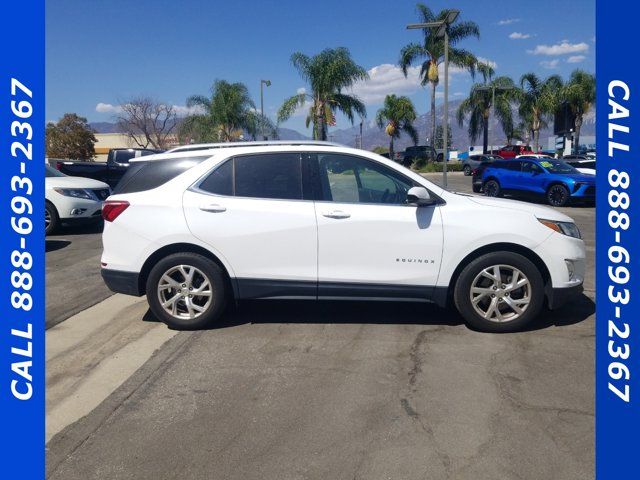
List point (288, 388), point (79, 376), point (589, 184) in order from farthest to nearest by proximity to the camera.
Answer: point (589, 184)
point (79, 376)
point (288, 388)

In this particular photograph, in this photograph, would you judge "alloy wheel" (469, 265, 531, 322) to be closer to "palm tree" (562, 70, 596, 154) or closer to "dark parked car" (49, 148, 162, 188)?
"dark parked car" (49, 148, 162, 188)

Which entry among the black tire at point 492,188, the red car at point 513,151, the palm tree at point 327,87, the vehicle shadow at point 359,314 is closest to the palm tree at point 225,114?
the palm tree at point 327,87

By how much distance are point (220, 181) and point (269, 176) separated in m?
0.46

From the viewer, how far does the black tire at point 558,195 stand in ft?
53.2

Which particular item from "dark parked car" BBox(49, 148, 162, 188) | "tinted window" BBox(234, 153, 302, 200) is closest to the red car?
"dark parked car" BBox(49, 148, 162, 188)

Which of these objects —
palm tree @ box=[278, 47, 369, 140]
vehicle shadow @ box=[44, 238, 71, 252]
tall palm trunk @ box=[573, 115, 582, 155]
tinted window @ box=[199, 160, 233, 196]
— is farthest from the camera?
tall palm trunk @ box=[573, 115, 582, 155]

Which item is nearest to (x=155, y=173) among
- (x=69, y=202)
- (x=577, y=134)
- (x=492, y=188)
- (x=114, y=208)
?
(x=114, y=208)

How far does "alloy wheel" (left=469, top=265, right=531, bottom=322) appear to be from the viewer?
494 cm

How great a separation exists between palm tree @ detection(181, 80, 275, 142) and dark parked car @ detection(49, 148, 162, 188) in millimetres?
23521

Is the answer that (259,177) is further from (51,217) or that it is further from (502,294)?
(51,217)
